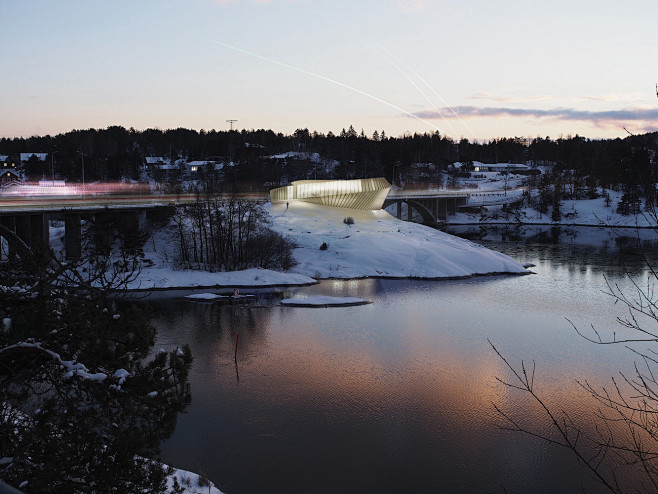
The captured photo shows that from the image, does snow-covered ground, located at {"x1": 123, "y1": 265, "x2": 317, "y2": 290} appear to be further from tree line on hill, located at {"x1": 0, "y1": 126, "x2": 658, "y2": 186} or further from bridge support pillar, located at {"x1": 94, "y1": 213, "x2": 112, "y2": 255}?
tree line on hill, located at {"x1": 0, "y1": 126, "x2": 658, "y2": 186}

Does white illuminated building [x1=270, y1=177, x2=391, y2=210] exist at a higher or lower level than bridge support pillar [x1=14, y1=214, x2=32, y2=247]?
higher

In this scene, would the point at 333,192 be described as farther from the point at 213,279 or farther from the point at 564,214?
the point at 564,214

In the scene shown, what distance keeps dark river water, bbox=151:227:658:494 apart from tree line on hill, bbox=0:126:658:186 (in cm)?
5827

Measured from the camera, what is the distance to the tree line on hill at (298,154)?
10506 centimetres

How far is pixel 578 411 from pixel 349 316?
47.6 ft

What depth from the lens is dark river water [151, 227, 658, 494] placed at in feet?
45.2

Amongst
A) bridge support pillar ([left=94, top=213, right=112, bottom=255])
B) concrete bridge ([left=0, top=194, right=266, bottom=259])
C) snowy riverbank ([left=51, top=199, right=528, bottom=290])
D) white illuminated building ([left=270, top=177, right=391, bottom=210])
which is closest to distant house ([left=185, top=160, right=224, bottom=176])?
white illuminated building ([left=270, top=177, right=391, bottom=210])

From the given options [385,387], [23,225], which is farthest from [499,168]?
[385,387]

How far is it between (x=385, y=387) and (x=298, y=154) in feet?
457

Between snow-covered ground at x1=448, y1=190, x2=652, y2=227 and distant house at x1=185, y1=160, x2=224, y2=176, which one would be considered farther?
distant house at x1=185, y1=160, x2=224, y2=176

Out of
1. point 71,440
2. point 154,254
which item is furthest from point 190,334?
point 154,254

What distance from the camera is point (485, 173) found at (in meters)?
160

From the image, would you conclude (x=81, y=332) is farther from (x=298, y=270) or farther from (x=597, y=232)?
(x=597, y=232)

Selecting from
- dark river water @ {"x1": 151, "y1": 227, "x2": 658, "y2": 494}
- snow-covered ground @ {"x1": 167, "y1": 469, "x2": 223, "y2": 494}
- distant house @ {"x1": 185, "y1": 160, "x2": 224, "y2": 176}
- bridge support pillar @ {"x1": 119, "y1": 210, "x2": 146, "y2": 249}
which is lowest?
dark river water @ {"x1": 151, "y1": 227, "x2": 658, "y2": 494}
